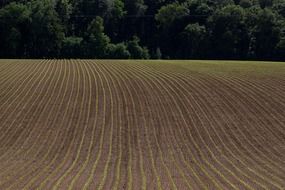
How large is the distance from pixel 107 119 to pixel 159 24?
77492mm

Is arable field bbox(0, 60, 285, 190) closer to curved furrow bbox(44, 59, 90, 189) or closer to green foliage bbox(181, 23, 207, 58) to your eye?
curved furrow bbox(44, 59, 90, 189)

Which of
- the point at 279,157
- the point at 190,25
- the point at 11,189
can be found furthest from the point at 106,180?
the point at 190,25

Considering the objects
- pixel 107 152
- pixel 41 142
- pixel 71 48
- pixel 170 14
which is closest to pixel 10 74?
pixel 41 142

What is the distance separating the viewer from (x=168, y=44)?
334 feet

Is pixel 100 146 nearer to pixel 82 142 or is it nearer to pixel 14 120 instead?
pixel 82 142

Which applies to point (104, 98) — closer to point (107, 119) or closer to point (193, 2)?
point (107, 119)

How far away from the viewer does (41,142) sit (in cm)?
2744

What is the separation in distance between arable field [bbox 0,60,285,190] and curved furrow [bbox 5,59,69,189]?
0.04 meters

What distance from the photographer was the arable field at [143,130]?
832 inches

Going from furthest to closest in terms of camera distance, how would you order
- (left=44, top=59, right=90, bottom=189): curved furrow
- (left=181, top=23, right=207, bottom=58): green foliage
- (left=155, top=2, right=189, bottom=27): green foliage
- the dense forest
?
(left=155, top=2, right=189, bottom=27): green foliage
(left=181, top=23, right=207, bottom=58): green foliage
the dense forest
(left=44, top=59, right=90, bottom=189): curved furrow

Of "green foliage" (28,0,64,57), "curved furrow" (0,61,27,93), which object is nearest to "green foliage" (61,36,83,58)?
"green foliage" (28,0,64,57)

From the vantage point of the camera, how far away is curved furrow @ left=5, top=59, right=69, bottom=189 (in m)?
21.0

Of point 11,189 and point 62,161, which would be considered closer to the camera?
point 11,189

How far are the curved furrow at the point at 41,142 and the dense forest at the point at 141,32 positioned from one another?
5146 cm
